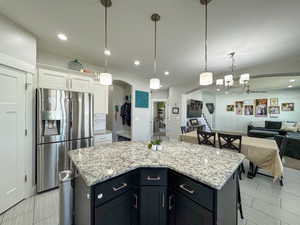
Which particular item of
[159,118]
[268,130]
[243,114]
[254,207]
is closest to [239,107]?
[243,114]

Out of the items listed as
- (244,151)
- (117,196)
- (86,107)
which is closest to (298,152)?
(244,151)

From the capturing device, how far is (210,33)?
2250 millimetres

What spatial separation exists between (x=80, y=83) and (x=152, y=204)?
2733 millimetres

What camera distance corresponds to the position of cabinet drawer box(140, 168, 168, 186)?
132cm

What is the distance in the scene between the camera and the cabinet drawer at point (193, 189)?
41.2 inches

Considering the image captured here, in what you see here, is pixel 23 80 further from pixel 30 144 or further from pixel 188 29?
pixel 188 29

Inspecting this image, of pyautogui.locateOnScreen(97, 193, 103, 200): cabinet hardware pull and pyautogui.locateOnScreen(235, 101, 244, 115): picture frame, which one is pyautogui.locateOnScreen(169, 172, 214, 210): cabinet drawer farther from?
pyautogui.locateOnScreen(235, 101, 244, 115): picture frame

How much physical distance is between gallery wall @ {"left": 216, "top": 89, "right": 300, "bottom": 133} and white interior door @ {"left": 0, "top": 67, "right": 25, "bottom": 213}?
10702mm

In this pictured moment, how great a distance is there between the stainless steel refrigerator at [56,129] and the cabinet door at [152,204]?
1991mm

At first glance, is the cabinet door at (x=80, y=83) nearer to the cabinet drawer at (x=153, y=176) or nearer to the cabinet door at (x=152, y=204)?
the cabinet drawer at (x=153, y=176)

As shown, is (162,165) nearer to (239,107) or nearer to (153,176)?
(153,176)

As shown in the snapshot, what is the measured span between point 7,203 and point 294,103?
38.2ft

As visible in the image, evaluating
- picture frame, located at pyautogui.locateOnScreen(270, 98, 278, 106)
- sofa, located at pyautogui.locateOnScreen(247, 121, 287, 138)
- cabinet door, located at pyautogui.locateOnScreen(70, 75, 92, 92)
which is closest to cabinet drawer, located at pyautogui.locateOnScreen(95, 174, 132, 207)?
cabinet door, located at pyautogui.locateOnScreen(70, 75, 92, 92)

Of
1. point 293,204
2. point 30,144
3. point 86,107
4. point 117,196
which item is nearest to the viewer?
point 117,196
